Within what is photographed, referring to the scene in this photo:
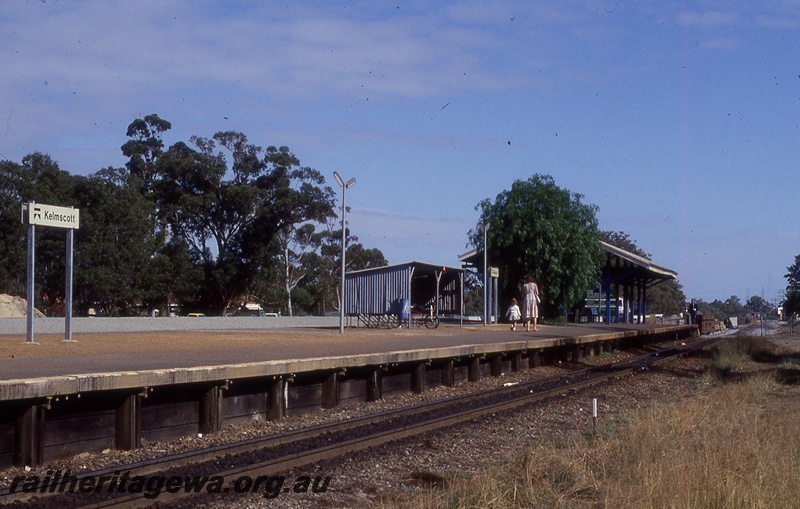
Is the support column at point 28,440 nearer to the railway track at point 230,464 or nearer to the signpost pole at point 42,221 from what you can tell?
the railway track at point 230,464

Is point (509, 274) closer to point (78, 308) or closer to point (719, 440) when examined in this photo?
point (78, 308)

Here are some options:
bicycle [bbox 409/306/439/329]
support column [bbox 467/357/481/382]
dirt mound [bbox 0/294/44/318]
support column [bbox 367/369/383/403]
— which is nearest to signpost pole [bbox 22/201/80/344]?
support column [bbox 367/369/383/403]

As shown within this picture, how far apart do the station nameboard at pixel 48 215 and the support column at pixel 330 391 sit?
5.59m

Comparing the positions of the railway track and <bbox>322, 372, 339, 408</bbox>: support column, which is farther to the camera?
<bbox>322, 372, 339, 408</bbox>: support column

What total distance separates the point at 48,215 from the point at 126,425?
7.01 m

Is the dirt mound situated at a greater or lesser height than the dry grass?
greater

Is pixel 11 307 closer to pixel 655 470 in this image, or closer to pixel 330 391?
pixel 330 391

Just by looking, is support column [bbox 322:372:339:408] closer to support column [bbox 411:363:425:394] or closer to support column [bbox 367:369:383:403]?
support column [bbox 367:369:383:403]

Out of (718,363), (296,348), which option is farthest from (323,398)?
(718,363)

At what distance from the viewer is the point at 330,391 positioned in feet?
41.0

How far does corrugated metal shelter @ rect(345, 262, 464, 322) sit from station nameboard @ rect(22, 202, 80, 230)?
14.7 m

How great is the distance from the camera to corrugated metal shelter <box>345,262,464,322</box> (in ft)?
96.9

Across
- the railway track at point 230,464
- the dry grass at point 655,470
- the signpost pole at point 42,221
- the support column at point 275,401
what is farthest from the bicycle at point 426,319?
the dry grass at point 655,470

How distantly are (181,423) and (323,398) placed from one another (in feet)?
10.1
